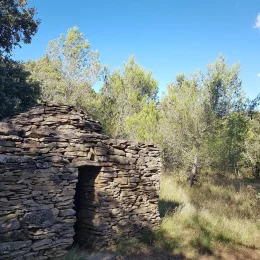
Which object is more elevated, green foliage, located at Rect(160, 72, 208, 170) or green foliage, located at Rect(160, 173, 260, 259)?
green foliage, located at Rect(160, 72, 208, 170)

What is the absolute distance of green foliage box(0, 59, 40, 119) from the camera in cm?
1019

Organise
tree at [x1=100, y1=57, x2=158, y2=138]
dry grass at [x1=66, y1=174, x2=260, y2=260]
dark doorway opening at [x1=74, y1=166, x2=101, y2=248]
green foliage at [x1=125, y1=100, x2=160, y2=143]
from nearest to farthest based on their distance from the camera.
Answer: dark doorway opening at [x1=74, y1=166, x2=101, y2=248] → dry grass at [x1=66, y1=174, x2=260, y2=260] → green foliage at [x1=125, y1=100, x2=160, y2=143] → tree at [x1=100, y1=57, x2=158, y2=138]

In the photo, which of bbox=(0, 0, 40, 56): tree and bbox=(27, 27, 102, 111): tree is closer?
bbox=(0, 0, 40, 56): tree

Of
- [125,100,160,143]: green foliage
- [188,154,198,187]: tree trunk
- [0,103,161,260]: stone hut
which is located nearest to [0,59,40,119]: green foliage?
[0,103,161,260]: stone hut

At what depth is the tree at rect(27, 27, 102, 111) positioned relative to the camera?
57.8 ft

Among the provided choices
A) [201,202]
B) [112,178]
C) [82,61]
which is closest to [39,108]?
[112,178]

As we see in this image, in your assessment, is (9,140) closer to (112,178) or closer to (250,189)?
(112,178)

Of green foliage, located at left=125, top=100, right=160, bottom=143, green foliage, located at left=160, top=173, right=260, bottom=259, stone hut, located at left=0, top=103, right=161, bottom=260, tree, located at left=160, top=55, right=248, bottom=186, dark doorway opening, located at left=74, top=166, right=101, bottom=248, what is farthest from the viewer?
green foliage, located at left=125, top=100, right=160, bottom=143

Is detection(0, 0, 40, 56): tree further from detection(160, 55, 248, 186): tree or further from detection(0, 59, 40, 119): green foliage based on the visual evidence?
detection(160, 55, 248, 186): tree

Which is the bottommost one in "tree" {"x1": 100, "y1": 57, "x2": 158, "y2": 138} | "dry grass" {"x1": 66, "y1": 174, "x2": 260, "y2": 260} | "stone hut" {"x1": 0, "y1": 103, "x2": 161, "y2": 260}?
"dry grass" {"x1": 66, "y1": 174, "x2": 260, "y2": 260}

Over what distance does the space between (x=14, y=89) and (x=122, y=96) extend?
814cm

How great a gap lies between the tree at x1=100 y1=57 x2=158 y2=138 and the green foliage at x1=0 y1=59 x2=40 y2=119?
5991 mm

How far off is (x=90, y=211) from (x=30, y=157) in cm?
201

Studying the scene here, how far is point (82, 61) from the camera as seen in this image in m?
18.4
